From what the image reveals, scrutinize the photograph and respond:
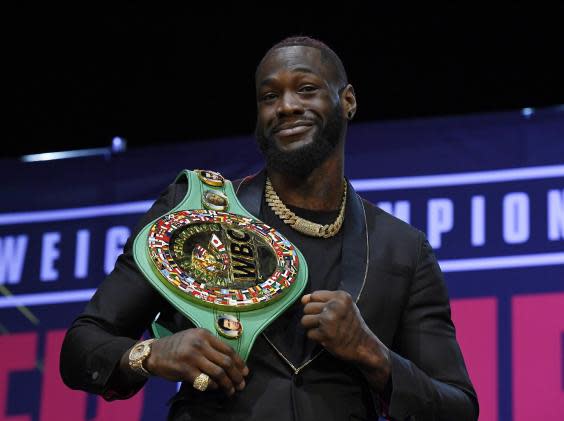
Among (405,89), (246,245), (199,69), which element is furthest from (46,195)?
(246,245)

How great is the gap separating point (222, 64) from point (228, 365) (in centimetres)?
254

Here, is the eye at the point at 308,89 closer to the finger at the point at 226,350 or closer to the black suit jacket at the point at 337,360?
the black suit jacket at the point at 337,360

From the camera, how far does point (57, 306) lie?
397 centimetres

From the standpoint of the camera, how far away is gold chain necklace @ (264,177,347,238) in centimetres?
247

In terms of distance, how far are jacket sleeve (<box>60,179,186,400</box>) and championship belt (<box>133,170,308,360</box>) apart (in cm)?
5

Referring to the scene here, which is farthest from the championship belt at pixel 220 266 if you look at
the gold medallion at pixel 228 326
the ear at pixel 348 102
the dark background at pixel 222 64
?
the dark background at pixel 222 64

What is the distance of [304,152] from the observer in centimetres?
251

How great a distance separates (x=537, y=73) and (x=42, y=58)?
5.98 ft

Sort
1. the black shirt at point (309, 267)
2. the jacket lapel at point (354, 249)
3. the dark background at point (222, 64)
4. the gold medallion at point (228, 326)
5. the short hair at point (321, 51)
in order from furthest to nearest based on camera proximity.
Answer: the dark background at point (222, 64) → the short hair at point (321, 51) → the jacket lapel at point (354, 249) → the black shirt at point (309, 267) → the gold medallion at point (228, 326)

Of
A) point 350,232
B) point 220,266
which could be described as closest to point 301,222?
point 350,232

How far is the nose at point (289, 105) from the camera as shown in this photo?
2.49 meters

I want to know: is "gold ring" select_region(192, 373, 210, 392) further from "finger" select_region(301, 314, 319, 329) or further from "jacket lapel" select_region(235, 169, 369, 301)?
"jacket lapel" select_region(235, 169, 369, 301)

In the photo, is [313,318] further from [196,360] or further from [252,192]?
[252,192]

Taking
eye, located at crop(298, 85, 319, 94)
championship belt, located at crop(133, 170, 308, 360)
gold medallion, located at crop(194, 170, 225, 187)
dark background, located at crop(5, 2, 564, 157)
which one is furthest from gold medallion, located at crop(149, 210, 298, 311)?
dark background, located at crop(5, 2, 564, 157)
